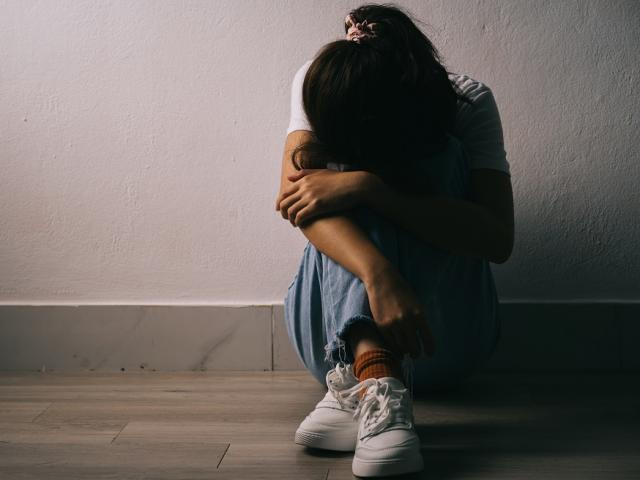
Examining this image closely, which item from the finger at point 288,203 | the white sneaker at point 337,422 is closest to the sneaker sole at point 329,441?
the white sneaker at point 337,422

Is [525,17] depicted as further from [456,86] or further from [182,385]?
[182,385]

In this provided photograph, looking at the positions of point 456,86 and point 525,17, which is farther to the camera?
point 525,17

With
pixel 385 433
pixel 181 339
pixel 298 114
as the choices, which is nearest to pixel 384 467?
pixel 385 433

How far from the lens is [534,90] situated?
160 cm

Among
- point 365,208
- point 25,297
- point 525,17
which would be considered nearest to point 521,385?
point 365,208

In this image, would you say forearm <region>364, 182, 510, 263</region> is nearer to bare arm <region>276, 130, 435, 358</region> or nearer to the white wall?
bare arm <region>276, 130, 435, 358</region>

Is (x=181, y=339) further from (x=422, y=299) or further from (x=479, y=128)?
(x=479, y=128)

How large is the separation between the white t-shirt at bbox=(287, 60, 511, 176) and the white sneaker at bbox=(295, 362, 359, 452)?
0.40 metres

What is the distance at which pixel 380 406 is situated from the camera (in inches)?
40.6

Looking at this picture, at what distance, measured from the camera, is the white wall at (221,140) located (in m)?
1.59

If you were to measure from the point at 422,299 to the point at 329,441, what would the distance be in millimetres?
246

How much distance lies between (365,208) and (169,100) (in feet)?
2.16

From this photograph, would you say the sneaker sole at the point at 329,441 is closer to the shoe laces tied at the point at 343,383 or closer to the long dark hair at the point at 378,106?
the shoe laces tied at the point at 343,383

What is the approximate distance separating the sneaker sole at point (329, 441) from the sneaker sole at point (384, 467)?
0.09m
